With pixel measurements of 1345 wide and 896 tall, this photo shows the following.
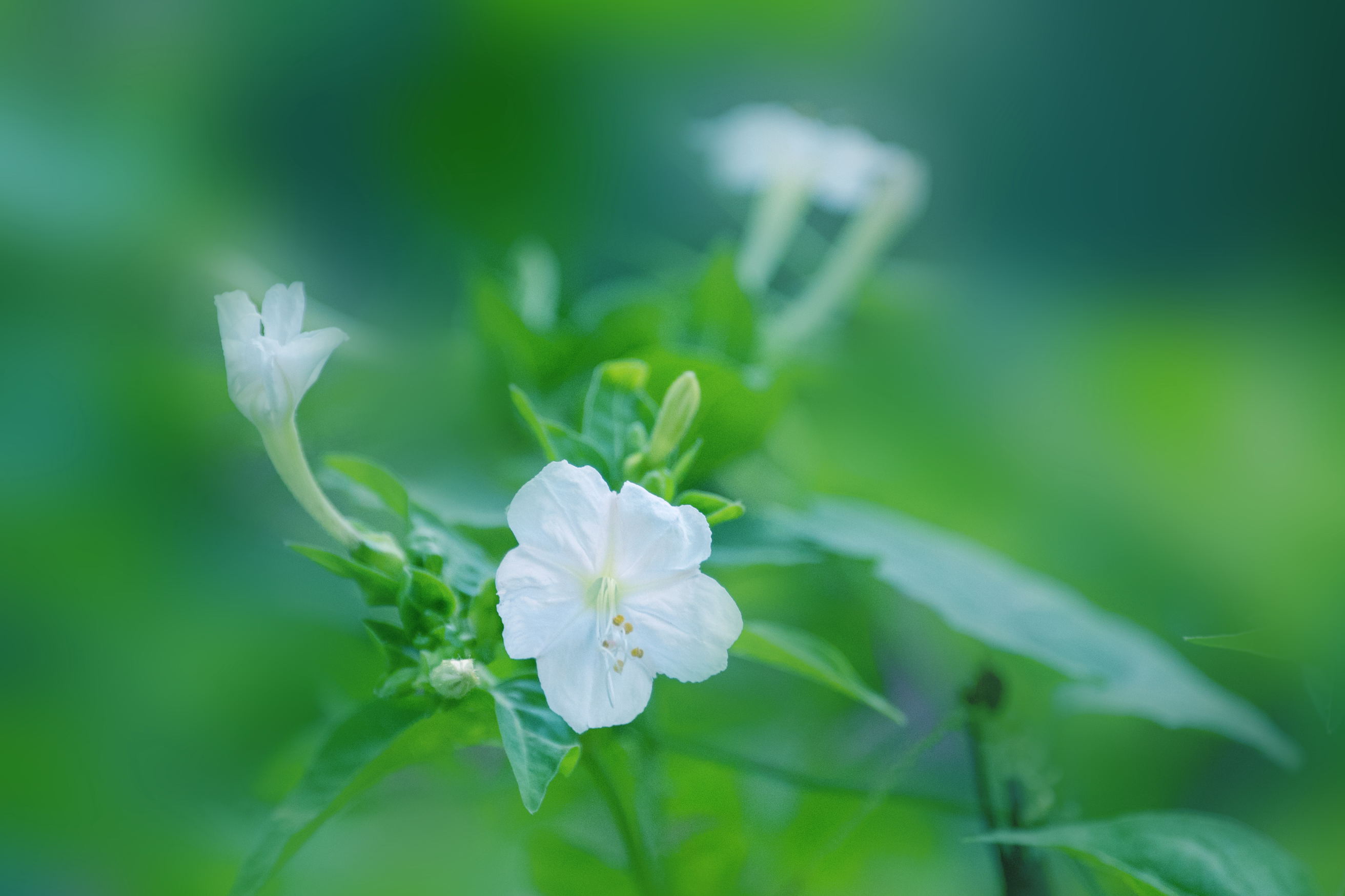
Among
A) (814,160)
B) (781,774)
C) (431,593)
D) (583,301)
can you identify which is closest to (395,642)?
(431,593)

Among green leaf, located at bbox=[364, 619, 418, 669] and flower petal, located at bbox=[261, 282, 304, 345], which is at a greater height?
flower petal, located at bbox=[261, 282, 304, 345]

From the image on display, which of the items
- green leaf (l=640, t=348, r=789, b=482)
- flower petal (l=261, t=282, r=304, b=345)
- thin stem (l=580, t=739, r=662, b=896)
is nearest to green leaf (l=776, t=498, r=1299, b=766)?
green leaf (l=640, t=348, r=789, b=482)

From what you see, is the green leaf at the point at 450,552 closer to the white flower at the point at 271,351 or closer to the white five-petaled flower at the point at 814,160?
the white flower at the point at 271,351

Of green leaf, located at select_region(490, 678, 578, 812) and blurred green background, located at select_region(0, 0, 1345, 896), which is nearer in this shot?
green leaf, located at select_region(490, 678, 578, 812)

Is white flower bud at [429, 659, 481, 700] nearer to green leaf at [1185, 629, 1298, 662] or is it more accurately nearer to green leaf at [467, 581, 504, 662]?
green leaf at [467, 581, 504, 662]

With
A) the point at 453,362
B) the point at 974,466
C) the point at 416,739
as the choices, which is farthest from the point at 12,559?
the point at 974,466

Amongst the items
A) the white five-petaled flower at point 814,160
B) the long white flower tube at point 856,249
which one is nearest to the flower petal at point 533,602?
the long white flower tube at point 856,249

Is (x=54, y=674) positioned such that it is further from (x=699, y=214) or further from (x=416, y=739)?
(x=699, y=214)

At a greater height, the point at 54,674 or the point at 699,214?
the point at 699,214
